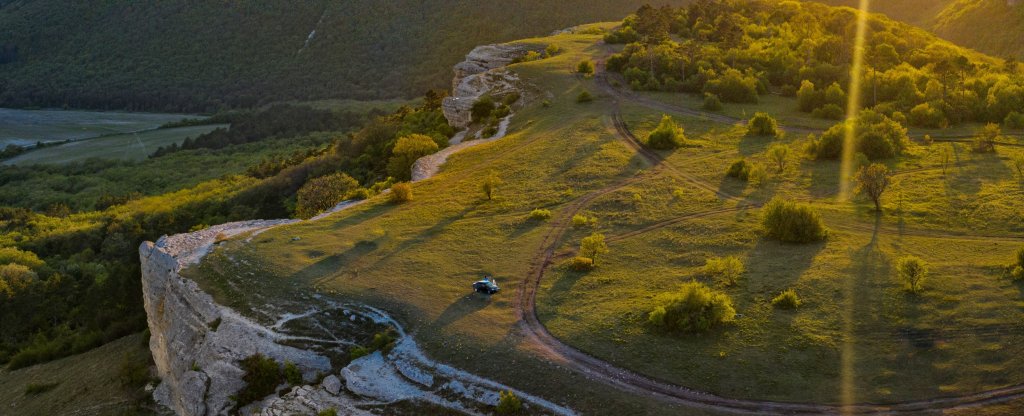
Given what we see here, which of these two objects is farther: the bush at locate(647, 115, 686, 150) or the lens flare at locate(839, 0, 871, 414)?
the bush at locate(647, 115, 686, 150)

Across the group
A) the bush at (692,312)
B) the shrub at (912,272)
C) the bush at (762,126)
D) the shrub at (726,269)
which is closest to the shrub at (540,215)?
the shrub at (726,269)

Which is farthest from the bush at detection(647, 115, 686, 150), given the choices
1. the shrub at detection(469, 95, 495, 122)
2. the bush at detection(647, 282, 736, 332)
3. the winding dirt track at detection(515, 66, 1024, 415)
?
the bush at detection(647, 282, 736, 332)

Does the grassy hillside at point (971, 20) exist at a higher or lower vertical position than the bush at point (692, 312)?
higher

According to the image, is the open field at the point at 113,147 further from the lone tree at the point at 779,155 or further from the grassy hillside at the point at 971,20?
the grassy hillside at the point at 971,20

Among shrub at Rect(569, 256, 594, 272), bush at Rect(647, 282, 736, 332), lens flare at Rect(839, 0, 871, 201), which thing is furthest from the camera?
lens flare at Rect(839, 0, 871, 201)

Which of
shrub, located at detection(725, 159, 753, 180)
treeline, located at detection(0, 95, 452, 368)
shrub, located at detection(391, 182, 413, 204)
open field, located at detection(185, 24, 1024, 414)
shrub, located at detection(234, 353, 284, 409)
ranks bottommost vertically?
treeline, located at detection(0, 95, 452, 368)

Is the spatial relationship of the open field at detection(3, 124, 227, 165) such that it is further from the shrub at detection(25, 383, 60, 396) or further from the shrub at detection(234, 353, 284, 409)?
the shrub at detection(234, 353, 284, 409)

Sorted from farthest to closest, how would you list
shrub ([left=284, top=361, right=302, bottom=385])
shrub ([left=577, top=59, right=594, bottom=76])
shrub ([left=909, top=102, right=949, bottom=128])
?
1. shrub ([left=577, top=59, right=594, bottom=76])
2. shrub ([left=909, top=102, right=949, bottom=128])
3. shrub ([left=284, top=361, right=302, bottom=385])
